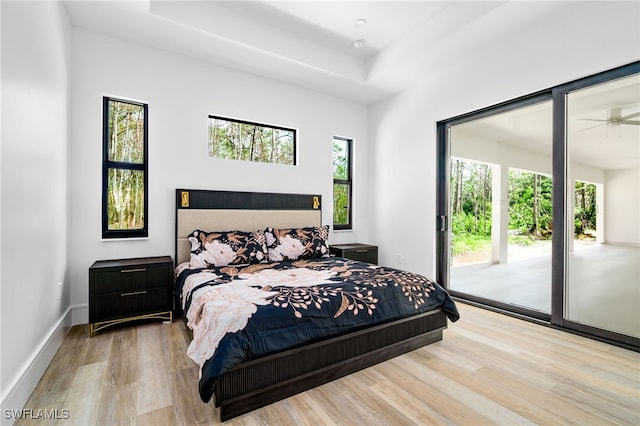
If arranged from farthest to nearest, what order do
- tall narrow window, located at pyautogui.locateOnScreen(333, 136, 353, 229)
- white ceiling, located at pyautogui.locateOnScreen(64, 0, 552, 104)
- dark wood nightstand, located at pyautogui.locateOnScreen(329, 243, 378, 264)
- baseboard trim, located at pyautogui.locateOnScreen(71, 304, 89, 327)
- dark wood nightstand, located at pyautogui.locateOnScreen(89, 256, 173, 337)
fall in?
tall narrow window, located at pyautogui.locateOnScreen(333, 136, 353, 229)
dark wood nightstand, located at pyautogui.locateOnScreen(329, 243, 378, 264)
baseboard trim, located at pyautogui.locateOnScreen(71, 304, 89, 327)
white ceiling, located at pyautogui.locateOnScreen(64, 0, 552, 104)
dark wood nightstand, located at pyautogui.locateOnScreen(89, 256, 173, 337)

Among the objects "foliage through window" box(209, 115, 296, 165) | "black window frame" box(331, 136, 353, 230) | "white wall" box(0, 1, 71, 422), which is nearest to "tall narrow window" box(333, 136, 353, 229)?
"black window frame" box(331, 136, 353, 230)

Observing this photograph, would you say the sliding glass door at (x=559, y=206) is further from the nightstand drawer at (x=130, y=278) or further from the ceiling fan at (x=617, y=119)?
the nightstand drawer at (x=130, y=278)

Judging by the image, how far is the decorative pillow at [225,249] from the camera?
3.19 meters

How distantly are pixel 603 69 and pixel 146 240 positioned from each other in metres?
4.68

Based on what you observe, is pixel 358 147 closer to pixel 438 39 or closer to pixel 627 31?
pixel 438 39

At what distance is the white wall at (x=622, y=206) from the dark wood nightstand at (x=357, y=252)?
2612 millimetres

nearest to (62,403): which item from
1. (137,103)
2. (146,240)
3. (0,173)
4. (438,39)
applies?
(0,173)

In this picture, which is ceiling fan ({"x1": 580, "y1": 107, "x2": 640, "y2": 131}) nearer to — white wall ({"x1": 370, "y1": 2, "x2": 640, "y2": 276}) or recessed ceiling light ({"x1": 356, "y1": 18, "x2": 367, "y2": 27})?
white wall ({"x1": 370, "y1": 2, "x2": 640, "y2": 276})

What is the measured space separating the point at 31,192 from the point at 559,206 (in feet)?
14.1

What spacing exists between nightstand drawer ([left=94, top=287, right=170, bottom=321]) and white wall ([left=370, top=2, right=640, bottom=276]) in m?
3.19

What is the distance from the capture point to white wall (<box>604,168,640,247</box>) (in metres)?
2.62

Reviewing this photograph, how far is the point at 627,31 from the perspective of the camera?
2486 mm

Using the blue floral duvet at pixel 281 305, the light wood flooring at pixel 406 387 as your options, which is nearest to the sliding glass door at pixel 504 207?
the light wood flooring at pixel 406 387

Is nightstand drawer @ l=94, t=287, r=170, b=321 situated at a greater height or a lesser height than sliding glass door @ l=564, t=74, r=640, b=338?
lesser
